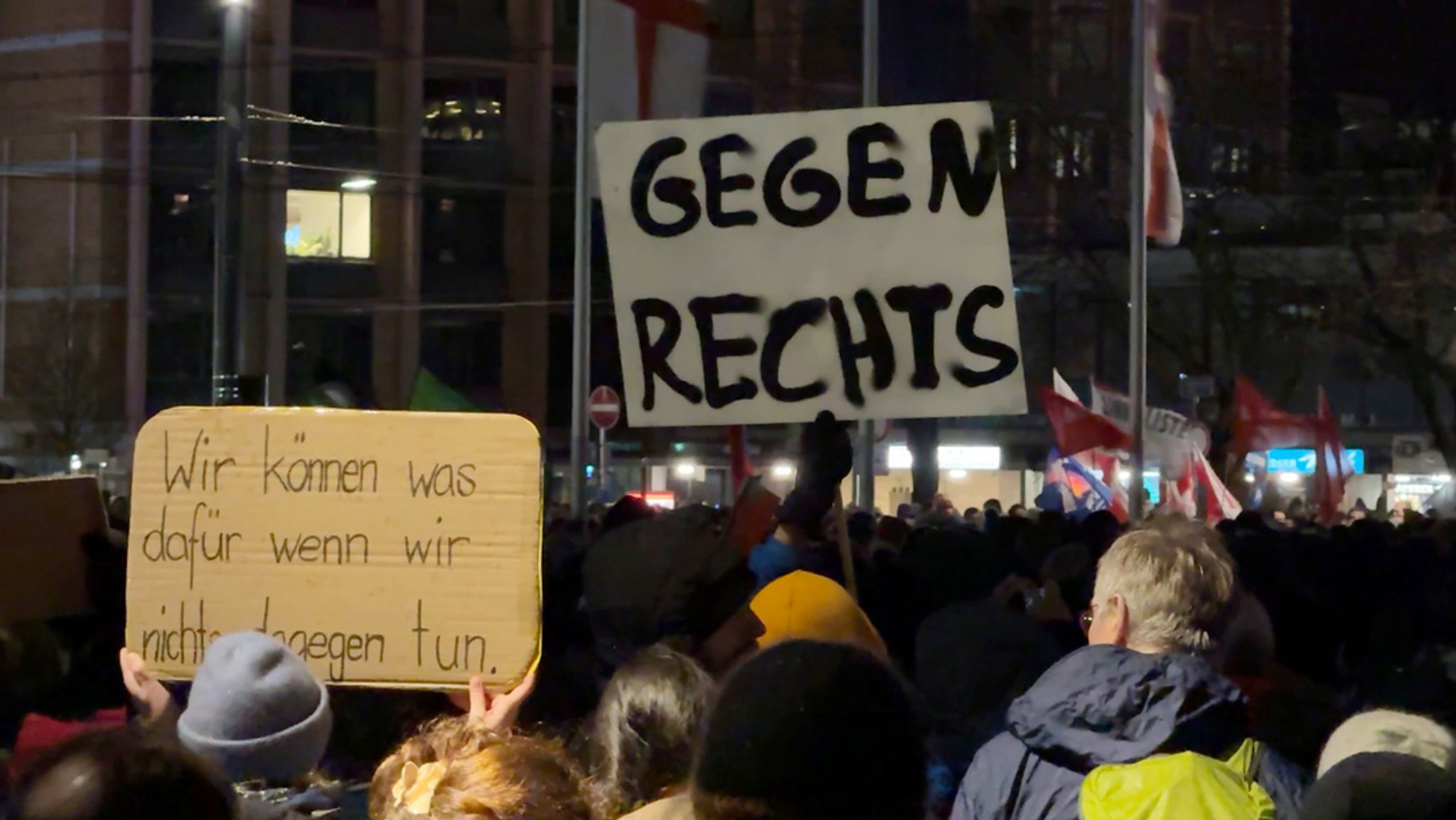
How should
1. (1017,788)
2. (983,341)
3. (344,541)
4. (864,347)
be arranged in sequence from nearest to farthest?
(1017,788) → (344,541) → (983,341) → (864,347)

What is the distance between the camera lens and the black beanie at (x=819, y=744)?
2092 millimetres

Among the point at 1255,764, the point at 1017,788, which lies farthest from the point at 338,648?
the point at 1255,764

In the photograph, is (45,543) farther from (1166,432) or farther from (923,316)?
(1166,432)

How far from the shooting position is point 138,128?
4088 centimetres

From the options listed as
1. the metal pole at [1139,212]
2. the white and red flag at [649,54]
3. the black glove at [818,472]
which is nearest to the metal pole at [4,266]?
the white and red flag at [649,54]

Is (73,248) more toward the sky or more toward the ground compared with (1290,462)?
more toward the sky

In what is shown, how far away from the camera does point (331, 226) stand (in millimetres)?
42250

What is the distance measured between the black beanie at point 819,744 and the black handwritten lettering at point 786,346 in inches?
134

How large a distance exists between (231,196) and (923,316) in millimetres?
7606

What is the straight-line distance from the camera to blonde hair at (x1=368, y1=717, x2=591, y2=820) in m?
2.54

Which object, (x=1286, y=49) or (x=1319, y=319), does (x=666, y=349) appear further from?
(x=1286, y=49)

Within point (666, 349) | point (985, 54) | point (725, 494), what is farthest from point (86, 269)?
point (666, 349)

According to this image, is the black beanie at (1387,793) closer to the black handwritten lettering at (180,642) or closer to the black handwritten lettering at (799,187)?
the black handwritten lettering at (180,642)

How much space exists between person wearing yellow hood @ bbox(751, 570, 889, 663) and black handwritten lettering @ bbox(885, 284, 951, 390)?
128cm
